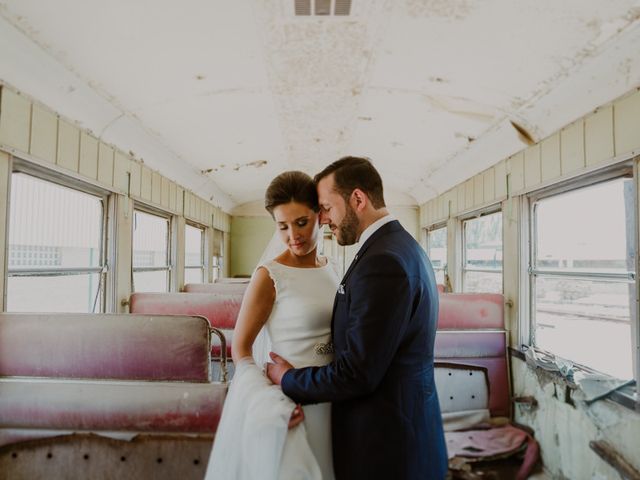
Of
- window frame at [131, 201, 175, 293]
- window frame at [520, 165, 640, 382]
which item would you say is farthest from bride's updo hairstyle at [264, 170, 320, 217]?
window frame at [131, 201, 175, 293]

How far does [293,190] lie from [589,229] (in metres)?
2.14

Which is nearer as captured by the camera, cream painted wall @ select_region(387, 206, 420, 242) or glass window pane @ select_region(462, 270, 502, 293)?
glass window pane @ select_region(462, 270, 502, 293)

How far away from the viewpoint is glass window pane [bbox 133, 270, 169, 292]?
3.71 meters

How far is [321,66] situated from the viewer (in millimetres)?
2398

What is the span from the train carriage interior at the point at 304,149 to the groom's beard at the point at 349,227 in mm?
534

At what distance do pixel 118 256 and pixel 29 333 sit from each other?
135 centimetres

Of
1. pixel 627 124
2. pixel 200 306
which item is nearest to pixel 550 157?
pixel 627 124

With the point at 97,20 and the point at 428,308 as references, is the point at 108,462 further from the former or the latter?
the point at 97,20

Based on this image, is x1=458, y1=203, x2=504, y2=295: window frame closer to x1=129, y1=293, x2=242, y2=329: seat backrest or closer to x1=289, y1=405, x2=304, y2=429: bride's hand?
x1=129, y1=293, x2=242, y2=329: seat backrest

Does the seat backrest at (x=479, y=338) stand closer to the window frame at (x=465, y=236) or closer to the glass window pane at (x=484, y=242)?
the window frame at (x=465, y=236)

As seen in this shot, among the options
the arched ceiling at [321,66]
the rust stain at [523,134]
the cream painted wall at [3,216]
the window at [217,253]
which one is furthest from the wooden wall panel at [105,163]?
the window at [217,253]

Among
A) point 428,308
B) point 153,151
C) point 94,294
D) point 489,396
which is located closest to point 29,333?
point 94,294

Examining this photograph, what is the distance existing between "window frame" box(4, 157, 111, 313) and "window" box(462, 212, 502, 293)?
346 centimetres

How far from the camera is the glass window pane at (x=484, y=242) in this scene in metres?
3.88
